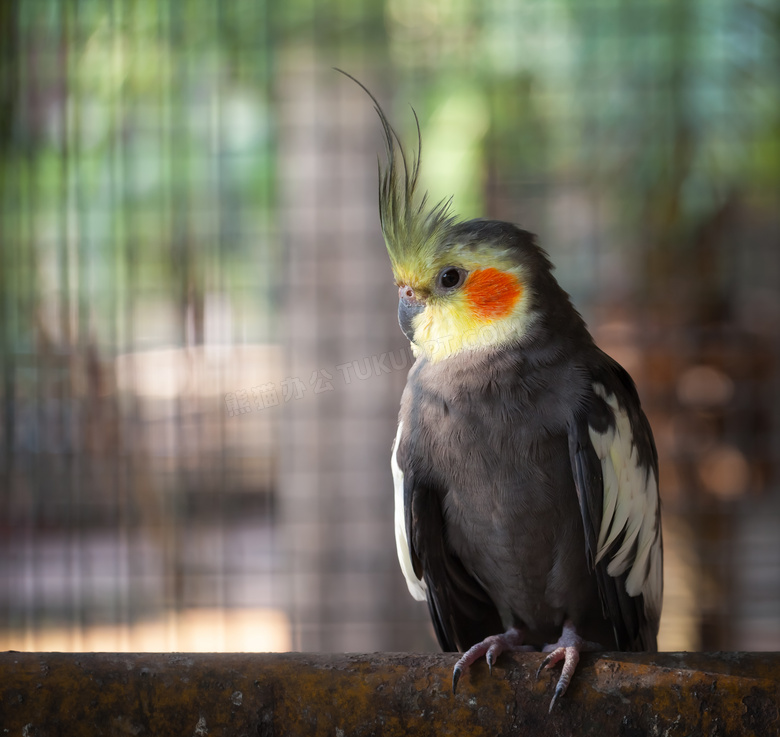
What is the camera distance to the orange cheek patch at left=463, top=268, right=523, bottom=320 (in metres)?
1.19

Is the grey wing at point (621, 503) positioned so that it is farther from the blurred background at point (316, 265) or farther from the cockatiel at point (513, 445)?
the blurred background at point (316, 265)

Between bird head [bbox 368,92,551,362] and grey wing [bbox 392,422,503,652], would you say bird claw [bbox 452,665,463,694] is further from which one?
bird head [bbox 368,92,551,362]

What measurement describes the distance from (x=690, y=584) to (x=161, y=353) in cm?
172

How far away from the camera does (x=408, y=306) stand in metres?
1.24

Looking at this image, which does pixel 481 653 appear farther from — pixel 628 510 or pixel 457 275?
pixel 457 275

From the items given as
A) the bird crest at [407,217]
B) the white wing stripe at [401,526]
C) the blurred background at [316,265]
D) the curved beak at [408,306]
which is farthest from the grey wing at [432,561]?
the blurred background at [316,265]

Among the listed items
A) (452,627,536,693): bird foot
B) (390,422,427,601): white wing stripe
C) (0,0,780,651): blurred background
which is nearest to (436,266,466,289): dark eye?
(390,422,427,601): white wing stripe

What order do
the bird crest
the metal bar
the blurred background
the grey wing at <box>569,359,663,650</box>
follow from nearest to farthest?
the metal bar → the grey wing at <box>569,359,663,650</box> → the bird crest → the blurred background

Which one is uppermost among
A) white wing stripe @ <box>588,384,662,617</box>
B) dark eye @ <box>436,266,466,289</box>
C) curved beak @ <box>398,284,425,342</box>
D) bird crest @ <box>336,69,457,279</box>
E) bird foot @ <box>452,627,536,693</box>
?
bird crest @ <box>336,69,457,279</box>

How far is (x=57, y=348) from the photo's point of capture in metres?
2.19

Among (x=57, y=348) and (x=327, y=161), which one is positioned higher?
(x=327, y=161)

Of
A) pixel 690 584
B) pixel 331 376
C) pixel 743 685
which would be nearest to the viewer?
pixel 743 685

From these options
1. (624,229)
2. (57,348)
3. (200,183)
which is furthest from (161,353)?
(624,229)

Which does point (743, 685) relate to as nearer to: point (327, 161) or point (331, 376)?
point (331, 376)
